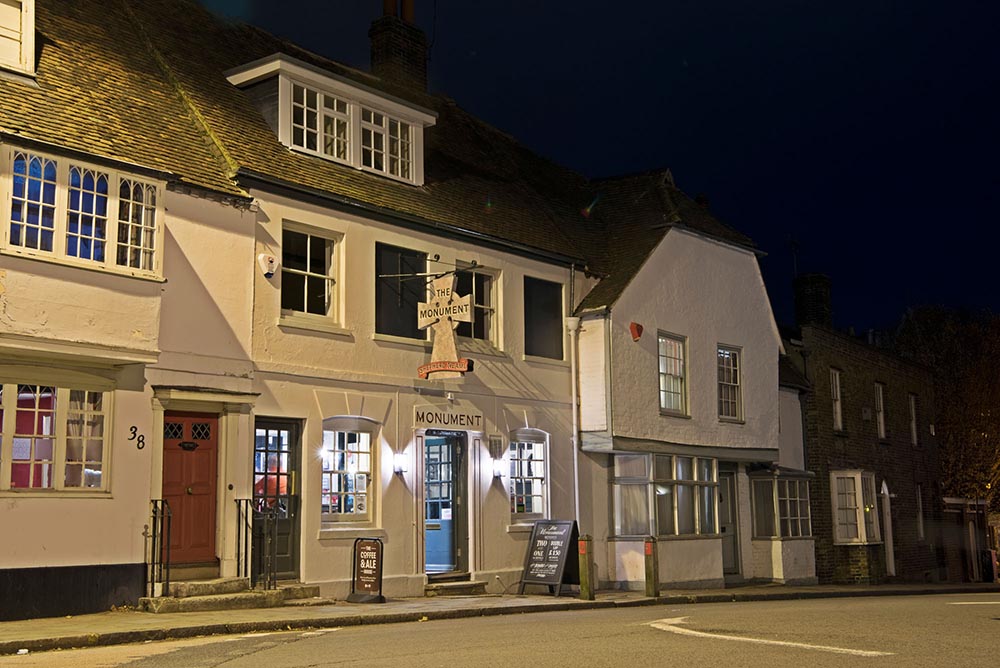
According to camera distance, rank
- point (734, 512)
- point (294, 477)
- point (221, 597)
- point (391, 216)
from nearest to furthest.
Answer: point (221, 597), point (294, 477), point (391, 216), point (734, 512)

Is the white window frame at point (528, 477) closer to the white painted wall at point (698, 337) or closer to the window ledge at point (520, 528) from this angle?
the window ledge at point (520, 528)

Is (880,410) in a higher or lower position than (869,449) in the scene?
higher

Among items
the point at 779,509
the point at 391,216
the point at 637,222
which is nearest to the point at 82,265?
the point at 391,216

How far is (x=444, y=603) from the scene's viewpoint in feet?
55.8

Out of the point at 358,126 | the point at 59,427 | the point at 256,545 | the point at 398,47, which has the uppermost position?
the point at 398,47

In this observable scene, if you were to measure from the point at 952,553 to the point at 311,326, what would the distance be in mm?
27161

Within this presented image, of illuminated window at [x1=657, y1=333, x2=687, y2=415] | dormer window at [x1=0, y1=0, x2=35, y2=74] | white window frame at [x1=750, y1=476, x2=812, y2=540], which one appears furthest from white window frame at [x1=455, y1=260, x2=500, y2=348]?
white window frame at [x1=750, y1=476, x2=812, y2=540]

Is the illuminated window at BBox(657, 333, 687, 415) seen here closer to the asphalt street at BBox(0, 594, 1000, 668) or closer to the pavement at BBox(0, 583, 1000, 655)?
the pavement at BBox(0, 583, 1000, 655)

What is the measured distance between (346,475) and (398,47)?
11.2 metres

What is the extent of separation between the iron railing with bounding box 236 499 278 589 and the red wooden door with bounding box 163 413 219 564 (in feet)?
1.33

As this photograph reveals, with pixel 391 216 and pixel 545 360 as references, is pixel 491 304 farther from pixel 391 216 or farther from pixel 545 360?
pixel 391 216

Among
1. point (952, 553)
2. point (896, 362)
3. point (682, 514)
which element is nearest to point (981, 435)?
point (952, 553)

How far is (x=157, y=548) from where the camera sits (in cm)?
1501

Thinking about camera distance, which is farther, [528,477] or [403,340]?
[528,477]
